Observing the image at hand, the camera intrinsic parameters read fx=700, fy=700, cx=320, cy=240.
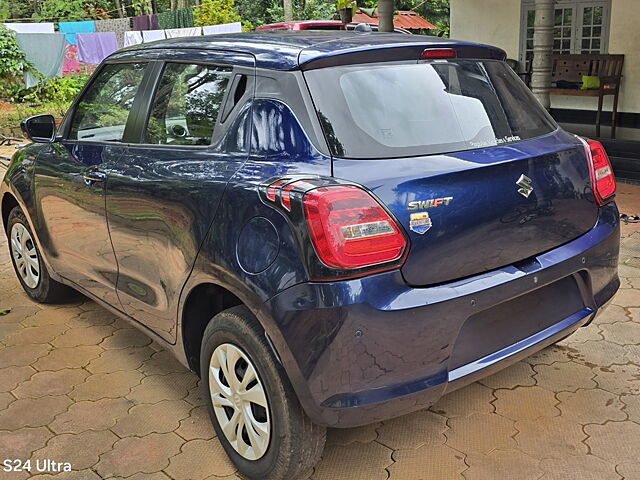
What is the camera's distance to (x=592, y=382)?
11.1ft

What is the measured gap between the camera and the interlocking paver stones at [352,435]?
2967 millimetres

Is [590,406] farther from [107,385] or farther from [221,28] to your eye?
[221,28]

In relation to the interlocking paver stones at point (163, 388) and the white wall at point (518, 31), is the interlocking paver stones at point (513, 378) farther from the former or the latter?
the white wall at point (518, 31)

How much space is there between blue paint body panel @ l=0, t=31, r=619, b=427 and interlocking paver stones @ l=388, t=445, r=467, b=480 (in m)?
0.46

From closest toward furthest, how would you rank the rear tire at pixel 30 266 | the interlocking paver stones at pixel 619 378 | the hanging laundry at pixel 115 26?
1. the interlocking paver stones at pixel 619 378
2. the rear tire at pixel 30 266
3. the hanging laundry at pixel 115 26

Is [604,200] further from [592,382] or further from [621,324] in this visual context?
[621,324]

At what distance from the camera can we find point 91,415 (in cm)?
329

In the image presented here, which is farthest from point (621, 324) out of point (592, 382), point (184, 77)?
point (184, 77)

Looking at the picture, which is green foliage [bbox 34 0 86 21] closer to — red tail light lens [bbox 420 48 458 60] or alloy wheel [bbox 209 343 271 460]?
red tail light lens [bbox 420 48 458 60]

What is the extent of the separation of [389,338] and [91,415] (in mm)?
1717

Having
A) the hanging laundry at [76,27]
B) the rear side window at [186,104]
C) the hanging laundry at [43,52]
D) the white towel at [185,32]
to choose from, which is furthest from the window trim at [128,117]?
the hanging laundry at [76,27]

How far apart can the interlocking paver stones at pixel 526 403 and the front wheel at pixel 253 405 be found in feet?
3.39

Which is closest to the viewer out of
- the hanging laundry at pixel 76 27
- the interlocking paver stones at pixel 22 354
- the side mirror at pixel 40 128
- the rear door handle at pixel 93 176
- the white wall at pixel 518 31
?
the rear door handle at pixel 93 176

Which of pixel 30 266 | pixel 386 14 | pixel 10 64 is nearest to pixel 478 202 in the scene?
pixel 30 266
